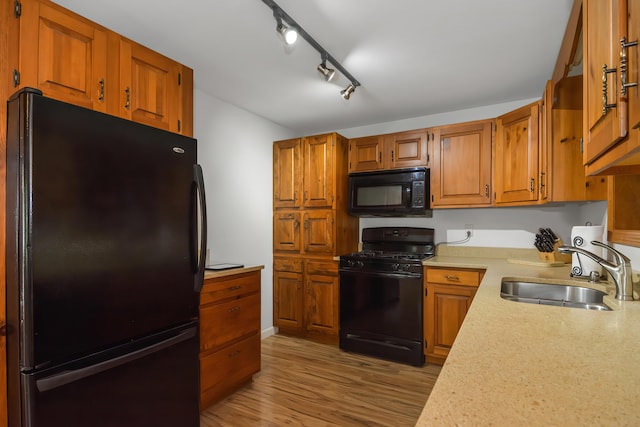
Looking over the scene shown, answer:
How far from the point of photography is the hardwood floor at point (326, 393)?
2014 millimetres

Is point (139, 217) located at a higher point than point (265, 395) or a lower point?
higher

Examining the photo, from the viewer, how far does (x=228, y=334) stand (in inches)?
88.4

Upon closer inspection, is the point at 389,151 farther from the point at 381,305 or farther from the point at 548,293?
the point at 548,293

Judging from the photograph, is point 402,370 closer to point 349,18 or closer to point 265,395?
point 265,395

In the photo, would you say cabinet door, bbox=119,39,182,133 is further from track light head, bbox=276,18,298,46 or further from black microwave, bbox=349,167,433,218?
black microwave, bbox=349,167,433,218

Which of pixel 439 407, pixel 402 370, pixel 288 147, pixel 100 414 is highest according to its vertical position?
pixel 288 147

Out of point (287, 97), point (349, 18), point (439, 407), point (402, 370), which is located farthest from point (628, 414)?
point (287, 97)

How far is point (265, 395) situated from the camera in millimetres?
2287

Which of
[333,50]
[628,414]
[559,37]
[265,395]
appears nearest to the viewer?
[628,414]

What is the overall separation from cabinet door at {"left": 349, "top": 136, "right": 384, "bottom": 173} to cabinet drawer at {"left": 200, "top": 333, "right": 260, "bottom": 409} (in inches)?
76.5

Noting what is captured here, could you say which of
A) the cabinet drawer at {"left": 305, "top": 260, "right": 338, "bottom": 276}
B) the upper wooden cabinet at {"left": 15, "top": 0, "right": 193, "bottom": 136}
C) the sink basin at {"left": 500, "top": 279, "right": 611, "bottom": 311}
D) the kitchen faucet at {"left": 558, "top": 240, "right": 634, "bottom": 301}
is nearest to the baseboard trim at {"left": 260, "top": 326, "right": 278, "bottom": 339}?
the cabinet drawer at {"left": 305, "top": 260, "right": 338, "bottom": 276}

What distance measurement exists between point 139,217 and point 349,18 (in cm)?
146

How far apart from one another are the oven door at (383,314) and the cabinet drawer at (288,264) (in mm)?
546

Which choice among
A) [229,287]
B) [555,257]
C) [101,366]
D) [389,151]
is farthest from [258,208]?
[555,257]
